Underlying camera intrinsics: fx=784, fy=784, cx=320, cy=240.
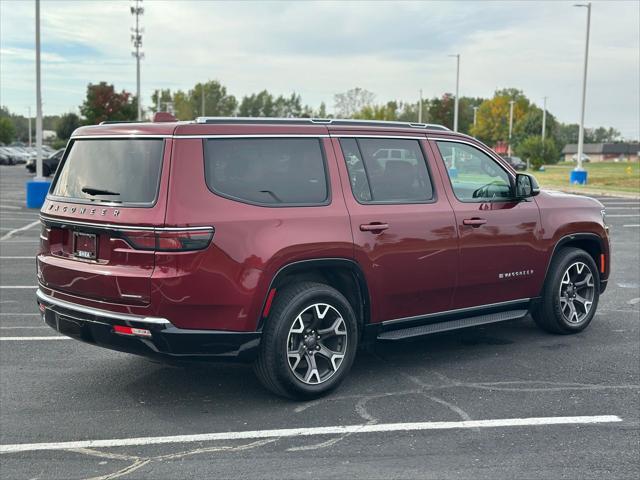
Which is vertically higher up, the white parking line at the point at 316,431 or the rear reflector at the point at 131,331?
the rear reflector at the point at 131,331

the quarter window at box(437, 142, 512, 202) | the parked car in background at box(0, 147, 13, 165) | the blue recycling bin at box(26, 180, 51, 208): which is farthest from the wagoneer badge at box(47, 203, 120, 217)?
the parked car in background at box(0, 147, 13, 165)

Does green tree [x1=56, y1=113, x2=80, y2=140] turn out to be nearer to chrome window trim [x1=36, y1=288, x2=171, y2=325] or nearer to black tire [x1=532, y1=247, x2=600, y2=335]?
black tire [x1=532, y1=247, x2=600, y2=335]

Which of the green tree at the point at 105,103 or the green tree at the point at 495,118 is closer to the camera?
the green tree at the point at 105,103

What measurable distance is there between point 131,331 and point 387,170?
230 centimetres

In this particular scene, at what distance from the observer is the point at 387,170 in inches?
237

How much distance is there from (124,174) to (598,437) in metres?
3.42

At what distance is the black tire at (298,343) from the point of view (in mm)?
5195

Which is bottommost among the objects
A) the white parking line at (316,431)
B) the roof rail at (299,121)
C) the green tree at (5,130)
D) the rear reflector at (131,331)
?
the white parking line at (316,431)

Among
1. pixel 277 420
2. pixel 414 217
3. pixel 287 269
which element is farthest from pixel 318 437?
pixel 414 217

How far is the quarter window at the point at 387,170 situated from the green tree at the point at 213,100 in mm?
108983

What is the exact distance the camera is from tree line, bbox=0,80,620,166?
223 feet

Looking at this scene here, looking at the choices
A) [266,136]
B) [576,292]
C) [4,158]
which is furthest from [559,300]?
[4,158]

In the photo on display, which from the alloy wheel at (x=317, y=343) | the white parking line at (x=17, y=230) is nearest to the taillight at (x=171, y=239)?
the alloy wheel at (x=317, y=343)

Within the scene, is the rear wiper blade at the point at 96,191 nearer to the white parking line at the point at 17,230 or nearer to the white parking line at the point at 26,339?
the white parking line at the point at 26,339
